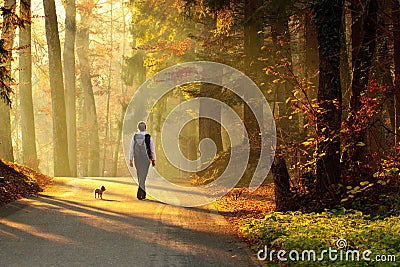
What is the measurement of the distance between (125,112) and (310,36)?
3237 cm

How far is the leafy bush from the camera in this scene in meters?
8.22

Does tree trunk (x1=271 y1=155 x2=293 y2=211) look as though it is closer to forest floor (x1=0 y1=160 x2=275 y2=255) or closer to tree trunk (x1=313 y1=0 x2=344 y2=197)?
forest floor (x1=0 y1=160 x2=275 y2=255)

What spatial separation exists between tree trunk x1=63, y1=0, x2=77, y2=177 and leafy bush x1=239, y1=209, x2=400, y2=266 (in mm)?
26532

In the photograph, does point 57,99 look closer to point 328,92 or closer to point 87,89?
point 87,89

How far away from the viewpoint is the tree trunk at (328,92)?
42.2 ft

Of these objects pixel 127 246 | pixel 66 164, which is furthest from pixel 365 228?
pixel 66 164

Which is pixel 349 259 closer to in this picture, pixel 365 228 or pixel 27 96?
pixel 365 228

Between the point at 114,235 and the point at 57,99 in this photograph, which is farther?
the point at 57,99

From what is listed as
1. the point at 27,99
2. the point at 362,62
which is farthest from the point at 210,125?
the point at 362,62

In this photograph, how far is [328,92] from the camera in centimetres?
1294

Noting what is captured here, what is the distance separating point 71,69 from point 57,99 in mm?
8957

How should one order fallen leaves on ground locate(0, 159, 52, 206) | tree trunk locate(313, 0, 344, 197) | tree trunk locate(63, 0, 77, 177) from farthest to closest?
tree trunk locate(63, 0, 77, 177) → fallen leaves on ground locate(0, 159, 52, 206) → tree trunk locate(313, 0, 344, 197)

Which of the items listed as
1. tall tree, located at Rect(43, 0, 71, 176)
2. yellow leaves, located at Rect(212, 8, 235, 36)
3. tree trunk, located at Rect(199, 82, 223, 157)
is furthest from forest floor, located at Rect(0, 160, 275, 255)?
tall tree, located at Rect(43, 0, 71, 176)

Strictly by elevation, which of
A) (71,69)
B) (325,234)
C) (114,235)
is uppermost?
(71,69)
